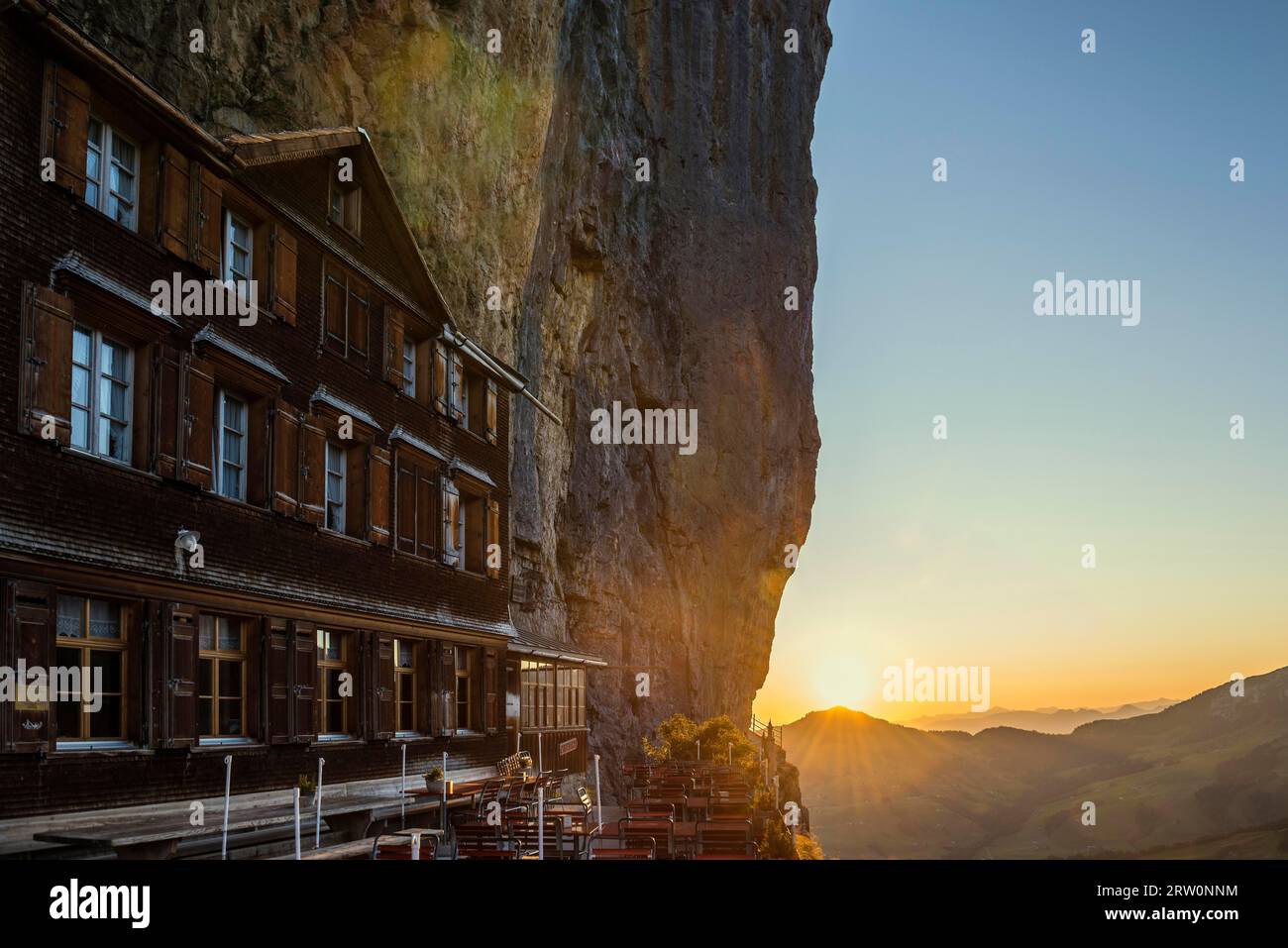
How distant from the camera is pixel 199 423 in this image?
19.7 m

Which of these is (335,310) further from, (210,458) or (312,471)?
(210,458)

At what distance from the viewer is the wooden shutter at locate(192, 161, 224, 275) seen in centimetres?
1989

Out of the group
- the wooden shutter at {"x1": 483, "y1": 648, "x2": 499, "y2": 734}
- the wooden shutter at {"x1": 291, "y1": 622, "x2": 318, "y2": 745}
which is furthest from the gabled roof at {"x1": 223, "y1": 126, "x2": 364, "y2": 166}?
the wooden shutter at {"x1": 483, "y1": 648, "x2": 499, "y2": 734}

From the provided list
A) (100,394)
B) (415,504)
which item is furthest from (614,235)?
(100,394)

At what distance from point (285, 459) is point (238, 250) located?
337 centimetres

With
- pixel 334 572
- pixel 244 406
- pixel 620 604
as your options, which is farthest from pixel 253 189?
pixel 620 604

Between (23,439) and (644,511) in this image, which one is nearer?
(23,439)

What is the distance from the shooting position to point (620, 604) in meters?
65.3

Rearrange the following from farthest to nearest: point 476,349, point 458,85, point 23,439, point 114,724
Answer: point 458,85 → point 476,349 → point 114,724 → point 23,439

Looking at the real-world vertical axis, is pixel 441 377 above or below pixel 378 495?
above

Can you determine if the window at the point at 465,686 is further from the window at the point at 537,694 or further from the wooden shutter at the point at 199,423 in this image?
the wooden shutter at the point at 199,423

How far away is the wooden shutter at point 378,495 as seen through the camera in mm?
25500
